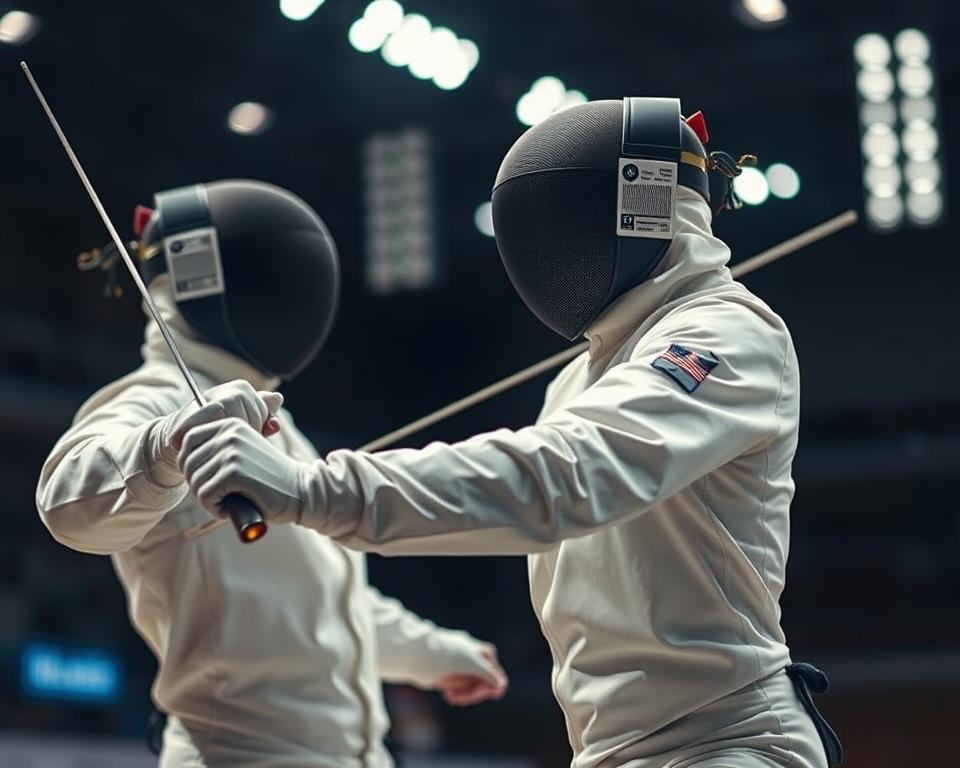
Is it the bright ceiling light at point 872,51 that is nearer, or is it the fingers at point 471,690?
the fingers at point 471,690

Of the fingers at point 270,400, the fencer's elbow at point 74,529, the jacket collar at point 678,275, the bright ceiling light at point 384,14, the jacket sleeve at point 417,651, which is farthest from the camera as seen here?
the bright ceiling light at point 384,14

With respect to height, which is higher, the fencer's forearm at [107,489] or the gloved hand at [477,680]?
the fencer's forearm at [107,489]

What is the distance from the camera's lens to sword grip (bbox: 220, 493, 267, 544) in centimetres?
161

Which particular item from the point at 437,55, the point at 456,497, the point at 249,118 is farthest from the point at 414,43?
the point at 456,497

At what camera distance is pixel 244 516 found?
162 centimetres

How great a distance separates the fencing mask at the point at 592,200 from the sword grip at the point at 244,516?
715 millimetres

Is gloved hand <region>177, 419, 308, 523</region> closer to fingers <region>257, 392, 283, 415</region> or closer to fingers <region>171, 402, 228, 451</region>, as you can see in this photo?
fingers <region>171, 402, 228, 451</region>

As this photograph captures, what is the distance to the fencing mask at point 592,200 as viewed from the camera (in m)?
2.14

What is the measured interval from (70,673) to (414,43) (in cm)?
395

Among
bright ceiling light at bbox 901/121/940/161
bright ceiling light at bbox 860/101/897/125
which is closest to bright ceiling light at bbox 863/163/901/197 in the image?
bright ceiling light at bbox 901/121/940/161

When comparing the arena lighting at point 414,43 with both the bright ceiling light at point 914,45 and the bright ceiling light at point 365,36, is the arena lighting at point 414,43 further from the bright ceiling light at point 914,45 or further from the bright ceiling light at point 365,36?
the bright ceiling light at point 914,45

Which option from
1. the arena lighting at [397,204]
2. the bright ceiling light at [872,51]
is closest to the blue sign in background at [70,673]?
the arena lighting at [397,204]

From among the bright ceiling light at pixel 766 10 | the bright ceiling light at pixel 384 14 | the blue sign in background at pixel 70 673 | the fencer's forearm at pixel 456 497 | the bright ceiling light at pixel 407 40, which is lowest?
the blue sign in background at pixel 70 673

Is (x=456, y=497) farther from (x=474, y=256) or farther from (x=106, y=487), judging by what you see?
(x=474, y=256)
